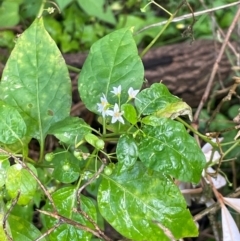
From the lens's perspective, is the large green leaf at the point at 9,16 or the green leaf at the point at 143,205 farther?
the large green leaf at the point at 9,16

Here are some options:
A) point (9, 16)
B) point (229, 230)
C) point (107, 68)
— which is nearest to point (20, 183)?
point (107, 68)

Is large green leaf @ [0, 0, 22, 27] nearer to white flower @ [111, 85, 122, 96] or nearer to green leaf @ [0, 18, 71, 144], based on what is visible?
green leaf @ [0, 18, 71, 144]

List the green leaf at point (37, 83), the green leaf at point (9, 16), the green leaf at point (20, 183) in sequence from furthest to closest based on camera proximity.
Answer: the green leaf at point (9, 16)
the green leaf at point (37, 83)
the green leaf at point (20, 183)

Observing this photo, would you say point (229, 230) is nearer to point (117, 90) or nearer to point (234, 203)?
point (234, 203)

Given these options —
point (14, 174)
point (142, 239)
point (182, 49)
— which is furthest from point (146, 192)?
point (182, 49)

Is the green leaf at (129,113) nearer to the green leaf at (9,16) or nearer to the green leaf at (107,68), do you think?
the green leaf at (107,68)

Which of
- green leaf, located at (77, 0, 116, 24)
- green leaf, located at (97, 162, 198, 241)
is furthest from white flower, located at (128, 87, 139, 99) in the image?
green leaf, located at (77, 0, 116, 24)

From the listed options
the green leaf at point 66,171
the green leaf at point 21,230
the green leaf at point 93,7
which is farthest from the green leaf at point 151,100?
the green leaf at point 93,7
